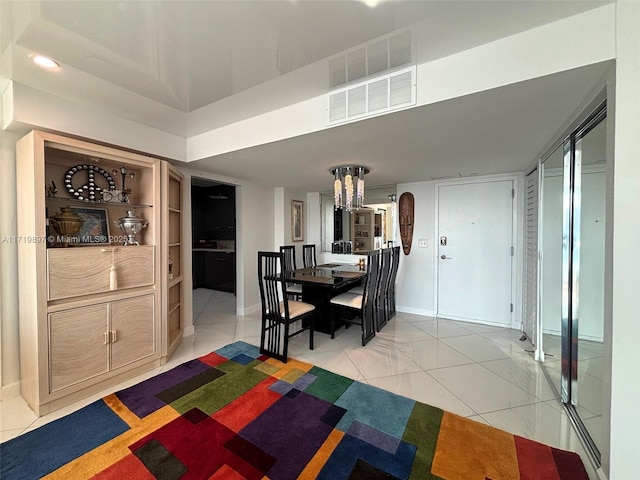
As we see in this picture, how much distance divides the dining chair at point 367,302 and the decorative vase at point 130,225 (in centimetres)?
227

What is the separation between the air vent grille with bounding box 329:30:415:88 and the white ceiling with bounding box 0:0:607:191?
8 cm

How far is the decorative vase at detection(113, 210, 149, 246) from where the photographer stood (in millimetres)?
2516

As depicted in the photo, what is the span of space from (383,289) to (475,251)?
1.53 meters

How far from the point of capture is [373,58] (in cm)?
164

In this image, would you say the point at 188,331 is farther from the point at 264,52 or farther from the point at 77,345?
the point at 264,52

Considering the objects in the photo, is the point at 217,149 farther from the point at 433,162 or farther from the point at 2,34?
the point at 433,162

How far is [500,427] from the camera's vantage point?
5.80 ft

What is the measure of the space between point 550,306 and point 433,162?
1.90 m

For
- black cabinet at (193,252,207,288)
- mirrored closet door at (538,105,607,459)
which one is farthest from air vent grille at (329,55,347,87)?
black cabinet at (193,252,207,288)

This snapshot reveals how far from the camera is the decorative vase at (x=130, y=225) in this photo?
2.52 m

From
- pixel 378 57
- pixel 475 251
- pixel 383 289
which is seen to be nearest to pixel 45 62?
pixel 378 57

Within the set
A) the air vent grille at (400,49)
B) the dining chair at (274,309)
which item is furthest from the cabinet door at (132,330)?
the air vent grille at (400,49)

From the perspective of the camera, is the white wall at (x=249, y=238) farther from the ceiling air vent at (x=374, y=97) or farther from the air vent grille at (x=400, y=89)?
the air vent grille at (x=400, y=89)

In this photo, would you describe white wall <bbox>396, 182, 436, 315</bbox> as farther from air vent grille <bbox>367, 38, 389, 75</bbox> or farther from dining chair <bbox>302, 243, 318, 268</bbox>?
air vent grille <bbox>367, 38, 389, 75</bbox>
